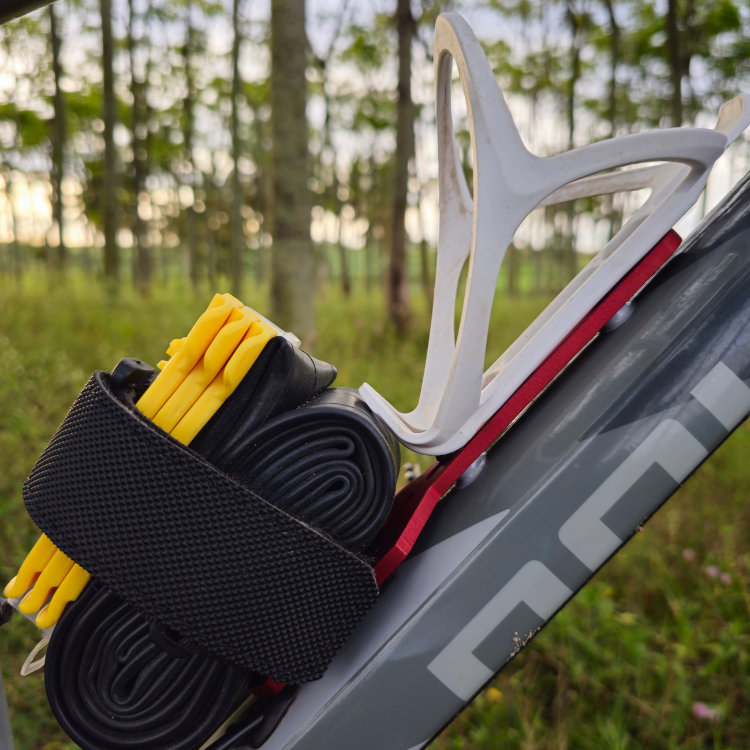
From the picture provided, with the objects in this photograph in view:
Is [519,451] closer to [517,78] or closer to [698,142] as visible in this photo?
[698,142]

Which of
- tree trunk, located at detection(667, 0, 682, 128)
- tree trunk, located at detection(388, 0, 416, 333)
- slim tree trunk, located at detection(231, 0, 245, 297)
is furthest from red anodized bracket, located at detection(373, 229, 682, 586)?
slim tree trunk, located at detection(231, 0, 245, 297)

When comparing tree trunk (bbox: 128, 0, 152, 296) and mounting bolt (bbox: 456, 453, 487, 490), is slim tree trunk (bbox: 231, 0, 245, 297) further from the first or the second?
mounting bolt (bbox: 456, 453, 487, 490)

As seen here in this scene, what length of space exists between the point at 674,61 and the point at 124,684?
762 centimetres

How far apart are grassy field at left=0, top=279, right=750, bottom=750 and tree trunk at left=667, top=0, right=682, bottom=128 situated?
404cm

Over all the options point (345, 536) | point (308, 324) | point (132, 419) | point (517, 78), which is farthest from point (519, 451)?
point (517, 78)

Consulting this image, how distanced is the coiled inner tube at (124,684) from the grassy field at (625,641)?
881mm

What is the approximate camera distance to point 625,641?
73.3 inches

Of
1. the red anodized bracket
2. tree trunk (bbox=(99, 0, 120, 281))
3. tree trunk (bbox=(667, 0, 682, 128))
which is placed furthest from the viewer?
tree trunk (bbox=(99, 0, 120, 281))

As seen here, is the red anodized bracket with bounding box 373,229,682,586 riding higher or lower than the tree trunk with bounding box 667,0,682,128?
lower

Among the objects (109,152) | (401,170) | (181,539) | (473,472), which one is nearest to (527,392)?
(473,472)

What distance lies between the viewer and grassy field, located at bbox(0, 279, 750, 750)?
62.2 inches

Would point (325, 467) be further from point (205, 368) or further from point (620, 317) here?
point (620, 317)

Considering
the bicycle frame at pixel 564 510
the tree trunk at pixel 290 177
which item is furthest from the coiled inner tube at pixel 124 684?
the tree trunk at pixel 290 177

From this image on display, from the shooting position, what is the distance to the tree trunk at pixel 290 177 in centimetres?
348
